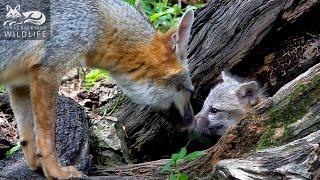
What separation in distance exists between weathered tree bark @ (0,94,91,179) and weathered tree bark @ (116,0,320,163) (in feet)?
1.87

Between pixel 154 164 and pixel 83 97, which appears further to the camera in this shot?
pixel 83 97

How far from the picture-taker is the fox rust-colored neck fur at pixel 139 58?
6086 mm

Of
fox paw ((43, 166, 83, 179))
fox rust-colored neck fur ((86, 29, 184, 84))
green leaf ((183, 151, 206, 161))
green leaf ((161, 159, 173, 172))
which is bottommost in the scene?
fox paw ((43, 166, 83, 179))

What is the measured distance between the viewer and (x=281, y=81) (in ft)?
24.0

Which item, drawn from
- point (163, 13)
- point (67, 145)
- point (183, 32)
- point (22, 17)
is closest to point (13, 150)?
point (67, 145)

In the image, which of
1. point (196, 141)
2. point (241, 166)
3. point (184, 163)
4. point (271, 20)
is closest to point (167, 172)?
point (184, 163)

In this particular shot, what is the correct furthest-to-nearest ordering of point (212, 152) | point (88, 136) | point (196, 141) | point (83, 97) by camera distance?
point (83, 97)
point (196, 141)
point (88, 136)
point (212, 152)

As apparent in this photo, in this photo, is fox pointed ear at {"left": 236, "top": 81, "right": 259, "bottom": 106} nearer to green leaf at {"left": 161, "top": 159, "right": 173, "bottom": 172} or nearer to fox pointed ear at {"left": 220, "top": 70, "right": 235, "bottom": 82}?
fox pointed ear at {"left": 220, "top": 70, "right": 235, "bottom": 82}

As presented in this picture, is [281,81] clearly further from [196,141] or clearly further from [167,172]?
[167,172]

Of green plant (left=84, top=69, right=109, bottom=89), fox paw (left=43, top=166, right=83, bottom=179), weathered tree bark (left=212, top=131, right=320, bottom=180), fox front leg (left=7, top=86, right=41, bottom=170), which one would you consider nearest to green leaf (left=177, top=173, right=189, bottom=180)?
weathered tree bark (left=212, top=131, right=320, bottom=180)

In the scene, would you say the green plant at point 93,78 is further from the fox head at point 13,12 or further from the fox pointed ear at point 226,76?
the fox head at point 13,12

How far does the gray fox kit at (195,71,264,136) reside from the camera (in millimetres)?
7344

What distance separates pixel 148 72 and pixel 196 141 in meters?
1.46

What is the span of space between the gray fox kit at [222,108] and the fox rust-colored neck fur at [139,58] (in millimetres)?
1154
